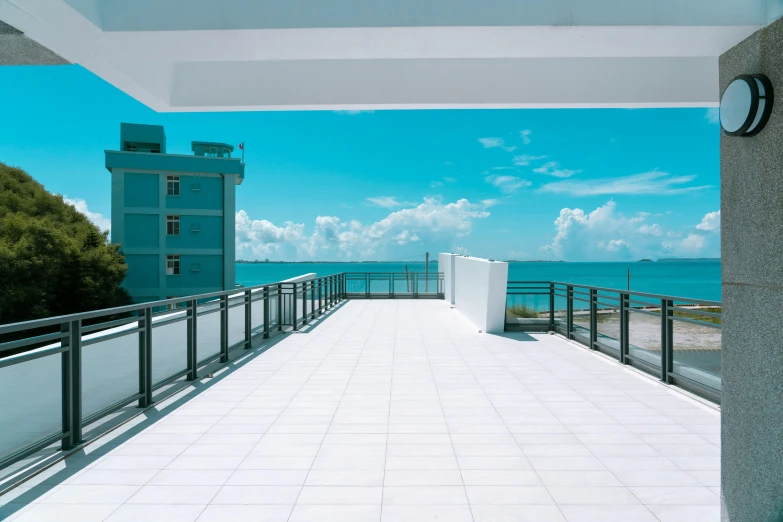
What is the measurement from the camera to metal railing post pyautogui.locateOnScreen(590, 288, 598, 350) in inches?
290

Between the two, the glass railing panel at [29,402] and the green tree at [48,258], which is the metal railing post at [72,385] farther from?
the green tree at [48,258]

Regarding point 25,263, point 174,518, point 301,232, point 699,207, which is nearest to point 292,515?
point 174,518

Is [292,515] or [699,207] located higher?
[699,207]

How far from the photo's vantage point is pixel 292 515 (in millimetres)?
2773

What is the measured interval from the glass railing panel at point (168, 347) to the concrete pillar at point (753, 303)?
4598 mm

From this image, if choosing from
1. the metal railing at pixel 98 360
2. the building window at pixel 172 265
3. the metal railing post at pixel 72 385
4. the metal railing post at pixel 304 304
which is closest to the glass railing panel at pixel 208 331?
the metal railing at pixel 98 360

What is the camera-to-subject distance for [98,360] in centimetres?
398

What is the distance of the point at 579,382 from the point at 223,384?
4.11 meters

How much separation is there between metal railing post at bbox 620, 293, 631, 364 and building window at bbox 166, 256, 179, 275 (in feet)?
113

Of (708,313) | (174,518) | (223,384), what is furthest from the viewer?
(223,384)

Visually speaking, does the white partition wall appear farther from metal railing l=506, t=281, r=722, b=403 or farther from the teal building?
the teal building

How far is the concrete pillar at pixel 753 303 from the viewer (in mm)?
1986

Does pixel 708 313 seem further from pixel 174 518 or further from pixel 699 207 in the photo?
pixel 699 207

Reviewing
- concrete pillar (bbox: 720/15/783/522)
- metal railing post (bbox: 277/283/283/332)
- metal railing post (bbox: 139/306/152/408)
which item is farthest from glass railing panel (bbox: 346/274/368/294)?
concrete pillar (bbox: 720/15/783/522)
